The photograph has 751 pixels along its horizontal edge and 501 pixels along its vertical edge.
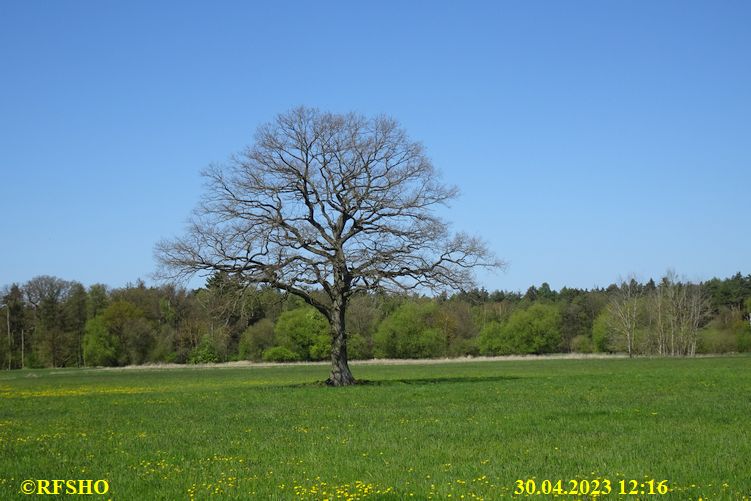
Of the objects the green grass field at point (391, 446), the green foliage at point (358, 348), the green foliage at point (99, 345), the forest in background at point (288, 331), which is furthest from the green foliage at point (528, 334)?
the green grass field at point (391, 446)

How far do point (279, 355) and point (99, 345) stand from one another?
85.0ft

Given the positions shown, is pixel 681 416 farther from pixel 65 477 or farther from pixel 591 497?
pixel 65 477

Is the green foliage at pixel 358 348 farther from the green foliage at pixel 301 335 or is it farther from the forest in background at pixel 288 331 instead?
the green foliage at pixel 301 335

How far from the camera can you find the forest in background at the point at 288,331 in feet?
336

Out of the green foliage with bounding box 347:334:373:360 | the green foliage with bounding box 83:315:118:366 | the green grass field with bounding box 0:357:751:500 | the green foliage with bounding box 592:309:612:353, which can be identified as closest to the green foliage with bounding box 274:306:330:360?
the green foliage with bounding box 347:334:373:360

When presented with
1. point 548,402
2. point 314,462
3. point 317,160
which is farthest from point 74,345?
Answer: point 314,462

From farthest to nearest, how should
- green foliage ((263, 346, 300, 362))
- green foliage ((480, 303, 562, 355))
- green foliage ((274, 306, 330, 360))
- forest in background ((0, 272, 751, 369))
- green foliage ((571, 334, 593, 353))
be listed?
green foliage ((571, 334, 593, 353)), green foliage ((480, 303, 562, 355)), green foliage ((274, 306, 330, 360)), green foliage ((263, 346, 300, 362)), forest in background ((0, 272, 751, 369))

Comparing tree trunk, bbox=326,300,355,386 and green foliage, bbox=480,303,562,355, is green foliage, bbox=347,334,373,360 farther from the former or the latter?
tree trunk, bbox=326,300,355,386

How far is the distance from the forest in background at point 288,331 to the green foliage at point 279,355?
177 millimetres

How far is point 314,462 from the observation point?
45.0 ft

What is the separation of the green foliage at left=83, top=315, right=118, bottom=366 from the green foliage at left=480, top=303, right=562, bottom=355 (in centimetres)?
5578

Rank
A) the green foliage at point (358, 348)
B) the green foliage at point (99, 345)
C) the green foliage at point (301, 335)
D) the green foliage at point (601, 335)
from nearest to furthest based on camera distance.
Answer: the green foliage at point (99, 345) → the green foliage at point (301, 335) → the green foliage at point (358, 348) → the green foliage at point (601, 335)

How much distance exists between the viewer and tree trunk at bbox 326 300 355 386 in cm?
3759

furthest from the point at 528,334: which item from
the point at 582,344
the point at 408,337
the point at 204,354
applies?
the point at 204,354
